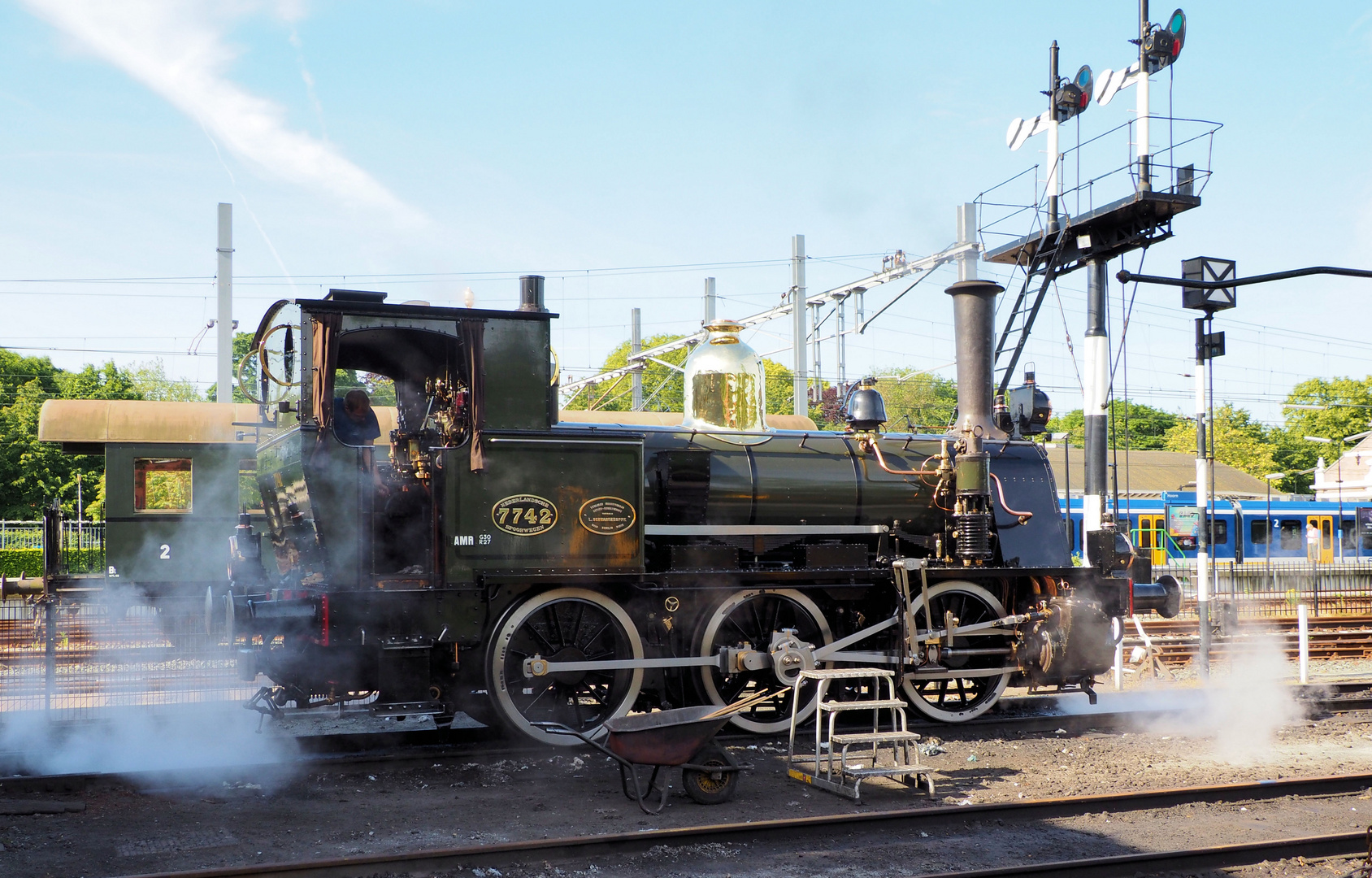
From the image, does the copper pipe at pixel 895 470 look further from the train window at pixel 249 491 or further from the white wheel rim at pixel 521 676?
the train window at pixel 249 491

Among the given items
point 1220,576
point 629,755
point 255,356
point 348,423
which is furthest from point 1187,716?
point 1220,576

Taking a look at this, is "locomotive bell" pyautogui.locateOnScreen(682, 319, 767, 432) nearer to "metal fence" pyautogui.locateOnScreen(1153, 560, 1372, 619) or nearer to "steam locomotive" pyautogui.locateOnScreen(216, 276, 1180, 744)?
"steam locomotive" pyautogui.locateOnScreen(216, 276, 1180, 744)

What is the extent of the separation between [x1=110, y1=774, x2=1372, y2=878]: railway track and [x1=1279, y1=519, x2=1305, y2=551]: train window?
1250 inches

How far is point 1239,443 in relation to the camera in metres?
59.0

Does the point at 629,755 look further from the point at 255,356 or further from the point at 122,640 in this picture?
the point at 122,640

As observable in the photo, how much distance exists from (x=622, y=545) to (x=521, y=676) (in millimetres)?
1228

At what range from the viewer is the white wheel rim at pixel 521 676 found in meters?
7.41

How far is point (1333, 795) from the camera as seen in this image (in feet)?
22.7

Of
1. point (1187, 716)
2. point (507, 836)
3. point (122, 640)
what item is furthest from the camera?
point (122, 640)

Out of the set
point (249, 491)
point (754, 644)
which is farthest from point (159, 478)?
point (754, 644)

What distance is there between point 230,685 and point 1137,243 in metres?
11.7

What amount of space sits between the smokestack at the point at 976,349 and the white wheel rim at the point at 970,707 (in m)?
1.37

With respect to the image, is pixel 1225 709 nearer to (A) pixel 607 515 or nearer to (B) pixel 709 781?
(B) pixel 709 781

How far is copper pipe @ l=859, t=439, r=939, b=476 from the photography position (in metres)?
9.00
